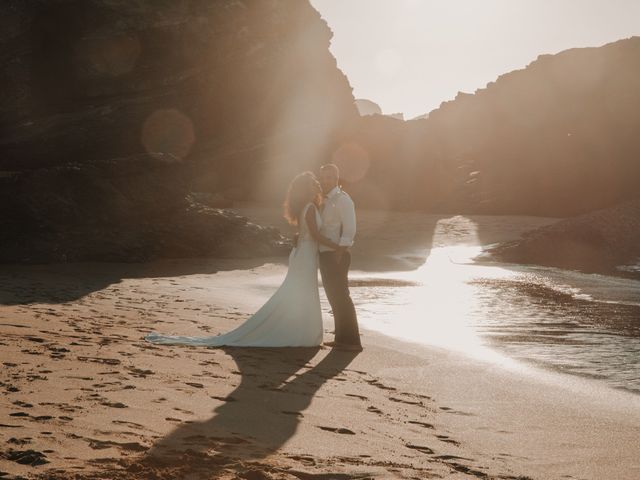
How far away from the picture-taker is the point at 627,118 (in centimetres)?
3647

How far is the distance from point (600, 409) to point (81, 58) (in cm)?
2515

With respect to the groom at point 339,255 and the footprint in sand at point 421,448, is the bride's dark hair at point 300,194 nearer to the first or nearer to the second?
the groom at point 339,255

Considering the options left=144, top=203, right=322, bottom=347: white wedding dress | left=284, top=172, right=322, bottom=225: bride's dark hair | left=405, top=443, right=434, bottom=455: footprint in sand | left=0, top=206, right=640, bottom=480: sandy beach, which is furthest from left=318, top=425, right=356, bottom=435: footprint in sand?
left=284, top=172, right=322, bottom=225: bride's dark hair

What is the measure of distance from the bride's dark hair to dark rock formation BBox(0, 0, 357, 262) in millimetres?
8584

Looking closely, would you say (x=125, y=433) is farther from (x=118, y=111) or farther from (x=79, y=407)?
(x=118, y=111)

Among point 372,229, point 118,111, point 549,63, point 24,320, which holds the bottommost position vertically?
point 24,320

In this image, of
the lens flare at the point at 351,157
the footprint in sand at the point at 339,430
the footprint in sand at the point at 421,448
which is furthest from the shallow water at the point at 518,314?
the lens flare at the point at 351,157

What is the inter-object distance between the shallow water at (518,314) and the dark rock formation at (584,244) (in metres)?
1.65

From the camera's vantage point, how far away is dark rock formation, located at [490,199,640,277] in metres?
18.0

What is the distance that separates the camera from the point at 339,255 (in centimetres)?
702

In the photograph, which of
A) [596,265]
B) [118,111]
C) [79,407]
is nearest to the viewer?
[79,407]

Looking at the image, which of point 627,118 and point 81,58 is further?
point 627,118

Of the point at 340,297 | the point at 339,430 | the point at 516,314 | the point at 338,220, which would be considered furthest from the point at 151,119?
the point at 339,430

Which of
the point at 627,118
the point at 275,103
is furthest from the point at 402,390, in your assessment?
the point at 627,118
